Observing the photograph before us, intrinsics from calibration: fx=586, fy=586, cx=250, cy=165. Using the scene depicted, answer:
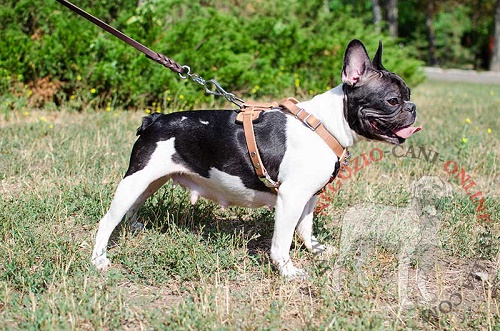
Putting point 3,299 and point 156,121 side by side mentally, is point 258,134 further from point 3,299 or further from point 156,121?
point 3,299

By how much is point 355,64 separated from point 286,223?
1064 mm

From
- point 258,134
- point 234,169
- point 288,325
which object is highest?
point 258,134

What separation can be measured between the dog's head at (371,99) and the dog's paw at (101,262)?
1795 mm

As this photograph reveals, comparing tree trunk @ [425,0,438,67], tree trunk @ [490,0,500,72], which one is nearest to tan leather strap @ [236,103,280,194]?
tree trunk @ [490,0,500,72]

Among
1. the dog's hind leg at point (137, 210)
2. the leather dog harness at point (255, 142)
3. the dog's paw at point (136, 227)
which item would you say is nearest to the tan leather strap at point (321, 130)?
the leather dog harness at point (255, 142)

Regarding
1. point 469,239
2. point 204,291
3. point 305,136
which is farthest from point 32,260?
point 469,239

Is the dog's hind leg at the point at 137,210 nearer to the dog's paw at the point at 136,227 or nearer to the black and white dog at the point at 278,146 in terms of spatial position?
the dog's paw at the point at 136,227

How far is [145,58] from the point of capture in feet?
27.1

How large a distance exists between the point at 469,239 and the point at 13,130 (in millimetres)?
5116

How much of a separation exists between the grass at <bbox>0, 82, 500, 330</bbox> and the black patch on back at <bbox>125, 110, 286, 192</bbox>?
548 millimetres

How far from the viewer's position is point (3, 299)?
3.22m

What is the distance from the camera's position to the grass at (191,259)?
10.3ft

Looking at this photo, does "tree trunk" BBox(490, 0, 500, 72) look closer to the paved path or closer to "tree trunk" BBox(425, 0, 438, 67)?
the paved path

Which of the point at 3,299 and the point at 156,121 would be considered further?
the point at 156,121
